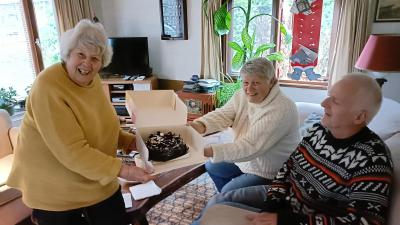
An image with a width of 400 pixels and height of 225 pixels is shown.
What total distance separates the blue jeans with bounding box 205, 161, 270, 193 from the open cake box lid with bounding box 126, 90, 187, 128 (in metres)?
0.47

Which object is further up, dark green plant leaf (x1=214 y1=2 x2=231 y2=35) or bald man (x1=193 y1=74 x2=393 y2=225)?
dark green plant leaf (x1=214 y1=2 x2=231 y2=35)

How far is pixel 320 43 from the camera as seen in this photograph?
3309mm

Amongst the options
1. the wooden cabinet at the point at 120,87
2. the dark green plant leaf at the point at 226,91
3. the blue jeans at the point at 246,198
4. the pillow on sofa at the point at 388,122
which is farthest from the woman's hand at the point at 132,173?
the wooden cabinet at the point at 120,87

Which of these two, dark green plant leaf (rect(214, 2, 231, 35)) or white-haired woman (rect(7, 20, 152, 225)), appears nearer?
white-haired woman (rect(7, 20, 152, 225))

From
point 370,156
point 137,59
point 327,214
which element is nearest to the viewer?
point 370,156

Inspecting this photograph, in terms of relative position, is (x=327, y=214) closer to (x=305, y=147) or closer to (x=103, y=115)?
(x=305, y=147)

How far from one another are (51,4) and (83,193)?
3.54 metres

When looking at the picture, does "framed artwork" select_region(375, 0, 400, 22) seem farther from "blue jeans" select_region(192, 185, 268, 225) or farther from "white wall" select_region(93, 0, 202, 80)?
"blue jeans" select_region(192, 185, 268, 225)

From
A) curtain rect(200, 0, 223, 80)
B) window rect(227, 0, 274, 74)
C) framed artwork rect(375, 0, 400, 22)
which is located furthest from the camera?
curtain rect(200, 0, 223, 80)

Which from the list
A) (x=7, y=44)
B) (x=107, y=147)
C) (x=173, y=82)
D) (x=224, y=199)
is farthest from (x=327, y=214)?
(x=7, y=44)

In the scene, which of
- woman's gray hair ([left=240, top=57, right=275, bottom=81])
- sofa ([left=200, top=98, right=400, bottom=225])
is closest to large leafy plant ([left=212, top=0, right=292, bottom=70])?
sofa ([left=200, top=98, right=400, bottom=225])

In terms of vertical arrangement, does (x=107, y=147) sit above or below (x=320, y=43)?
below

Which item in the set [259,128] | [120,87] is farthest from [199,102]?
[259,128]

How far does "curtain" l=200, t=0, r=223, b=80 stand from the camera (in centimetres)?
360
